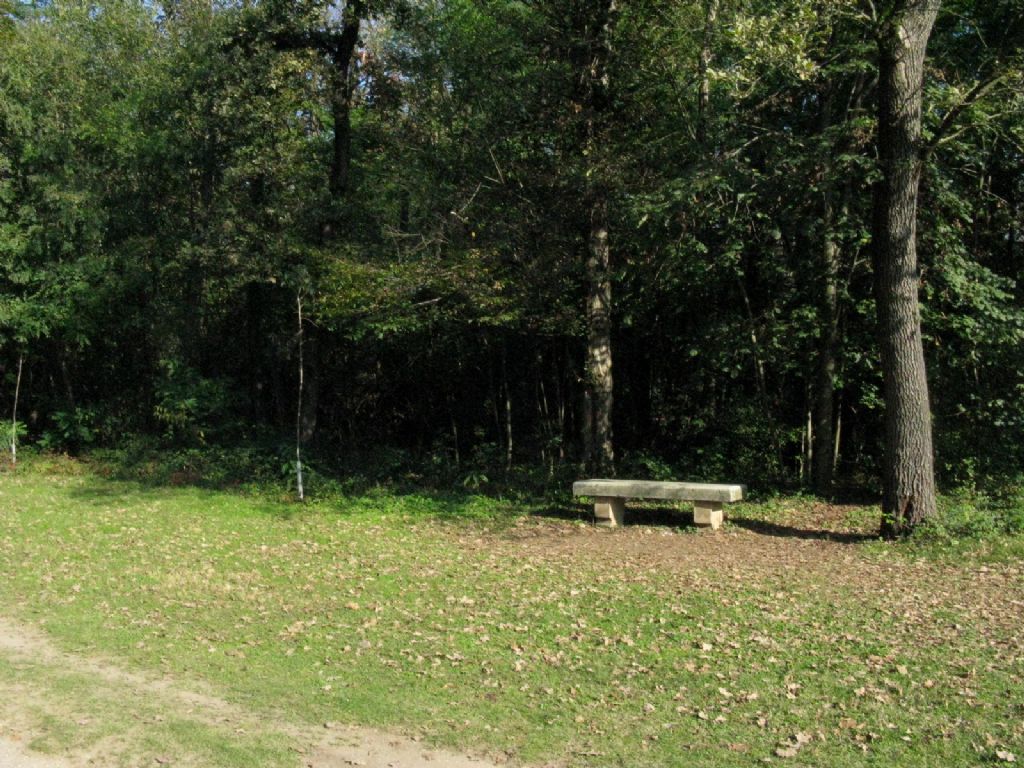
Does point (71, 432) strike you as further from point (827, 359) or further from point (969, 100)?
point (969, 100)

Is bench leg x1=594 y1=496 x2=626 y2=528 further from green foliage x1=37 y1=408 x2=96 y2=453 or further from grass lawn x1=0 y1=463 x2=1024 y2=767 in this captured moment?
green foliage x1=37 y1=408 x2=96 y2=453

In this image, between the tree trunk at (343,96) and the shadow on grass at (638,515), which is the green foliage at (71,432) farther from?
the shadow on grass at (638,515)

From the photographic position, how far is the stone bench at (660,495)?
10641 mm

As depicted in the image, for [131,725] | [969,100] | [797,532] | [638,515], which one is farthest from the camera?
[638,515]

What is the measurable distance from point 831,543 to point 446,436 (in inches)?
368

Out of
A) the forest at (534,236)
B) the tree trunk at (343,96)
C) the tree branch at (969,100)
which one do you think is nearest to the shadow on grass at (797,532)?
the forest at (534,236)

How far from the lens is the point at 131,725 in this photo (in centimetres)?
495

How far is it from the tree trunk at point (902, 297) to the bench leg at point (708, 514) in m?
1.92

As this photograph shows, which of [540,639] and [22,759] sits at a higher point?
[540,639]

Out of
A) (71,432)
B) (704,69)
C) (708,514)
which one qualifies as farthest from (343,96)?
(708,514)

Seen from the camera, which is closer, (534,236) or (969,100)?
(969,100)

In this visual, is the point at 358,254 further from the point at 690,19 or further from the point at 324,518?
the point at 690,19

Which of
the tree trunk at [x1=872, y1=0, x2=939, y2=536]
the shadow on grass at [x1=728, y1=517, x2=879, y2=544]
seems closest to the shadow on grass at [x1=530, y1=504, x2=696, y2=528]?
the shadow on grass at [x1=728, y1=517, x2=879, y2=544]

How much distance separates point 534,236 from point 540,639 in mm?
7820
